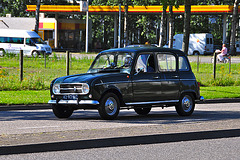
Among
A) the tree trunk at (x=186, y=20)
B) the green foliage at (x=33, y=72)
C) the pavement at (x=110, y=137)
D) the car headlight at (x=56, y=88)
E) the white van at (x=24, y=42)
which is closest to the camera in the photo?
the pavement at (x=110, y=137)

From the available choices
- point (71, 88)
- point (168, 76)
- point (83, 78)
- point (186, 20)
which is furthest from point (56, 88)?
point (186, 20)

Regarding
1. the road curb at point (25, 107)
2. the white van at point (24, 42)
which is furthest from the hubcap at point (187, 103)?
the white van at point (24, 42)

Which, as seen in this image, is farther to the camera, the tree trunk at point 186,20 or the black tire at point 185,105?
the tree trunk at point 186,20

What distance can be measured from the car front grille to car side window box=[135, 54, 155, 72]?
5.01 ft

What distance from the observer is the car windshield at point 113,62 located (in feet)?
38.9

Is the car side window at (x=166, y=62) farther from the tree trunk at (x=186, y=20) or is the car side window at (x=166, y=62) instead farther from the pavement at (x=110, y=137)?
the tree trunk at (x=186, y=20)

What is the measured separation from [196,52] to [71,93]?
47.7m

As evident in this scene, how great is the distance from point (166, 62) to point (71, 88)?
2.66 metres

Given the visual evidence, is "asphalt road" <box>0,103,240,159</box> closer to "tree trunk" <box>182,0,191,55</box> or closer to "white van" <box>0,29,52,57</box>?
"tree trunk" <box>182,0,191,55</box>

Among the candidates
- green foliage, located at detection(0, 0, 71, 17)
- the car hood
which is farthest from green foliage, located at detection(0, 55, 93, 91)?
green foliage, located at detection(0, 0, 71, 17)

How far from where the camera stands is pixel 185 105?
12.7m

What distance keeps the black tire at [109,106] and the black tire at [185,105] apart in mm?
2033

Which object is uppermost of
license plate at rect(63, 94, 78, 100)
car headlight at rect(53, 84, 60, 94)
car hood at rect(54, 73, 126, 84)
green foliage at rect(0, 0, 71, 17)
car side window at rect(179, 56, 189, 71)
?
green foliage at rect(0, 0, 71, 17)

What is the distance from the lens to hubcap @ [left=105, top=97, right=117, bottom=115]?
11.1 metres
